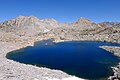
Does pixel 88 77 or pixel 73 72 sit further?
pixel 73 72

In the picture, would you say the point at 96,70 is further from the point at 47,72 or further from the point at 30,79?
the point at 30,79

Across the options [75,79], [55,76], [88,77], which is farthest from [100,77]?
[55,76]

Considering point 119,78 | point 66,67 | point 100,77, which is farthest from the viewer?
point 66,67

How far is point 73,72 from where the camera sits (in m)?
91.9

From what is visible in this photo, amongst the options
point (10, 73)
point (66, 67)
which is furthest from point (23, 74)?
point (66, 67)

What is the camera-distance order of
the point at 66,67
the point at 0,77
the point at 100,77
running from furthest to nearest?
the point at 66,67 < the point at 100,77 < the point at 0,77

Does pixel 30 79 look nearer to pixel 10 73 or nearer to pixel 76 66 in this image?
pixel 10 73

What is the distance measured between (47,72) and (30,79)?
14.1 meters

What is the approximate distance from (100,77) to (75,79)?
9651 millimetres

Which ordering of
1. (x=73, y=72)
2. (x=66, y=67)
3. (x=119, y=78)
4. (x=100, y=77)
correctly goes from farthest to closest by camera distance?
(x=66, y=67) → (x=73, y=72) → (x=100, y=77) → (x=119, y=78)

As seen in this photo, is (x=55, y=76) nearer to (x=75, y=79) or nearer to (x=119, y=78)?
(x=75, y=79)

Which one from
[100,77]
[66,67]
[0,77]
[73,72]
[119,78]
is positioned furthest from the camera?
[66,67]

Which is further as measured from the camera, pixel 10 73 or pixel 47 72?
pixel 47 72

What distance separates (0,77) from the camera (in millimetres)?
70062
